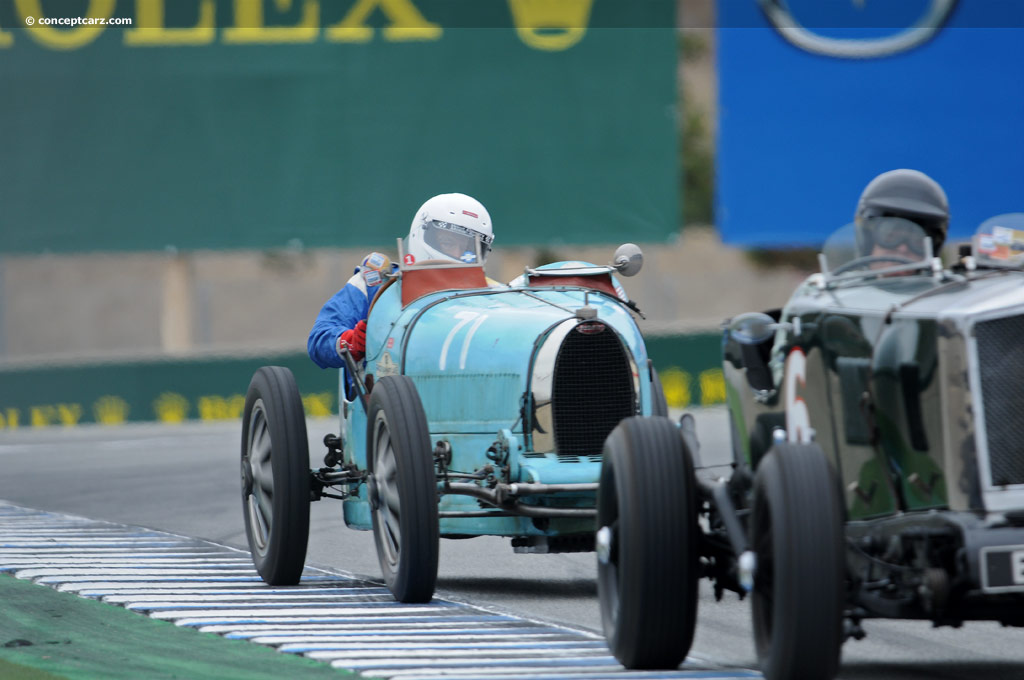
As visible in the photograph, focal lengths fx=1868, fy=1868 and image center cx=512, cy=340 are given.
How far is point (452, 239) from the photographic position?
993 centimetres

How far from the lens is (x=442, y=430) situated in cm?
896

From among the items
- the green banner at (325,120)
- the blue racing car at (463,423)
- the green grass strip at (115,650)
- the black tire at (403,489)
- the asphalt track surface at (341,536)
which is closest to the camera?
the green grass strip at (115,650)

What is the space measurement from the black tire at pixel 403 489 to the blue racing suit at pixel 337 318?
1167 mm

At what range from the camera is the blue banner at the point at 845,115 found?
87.5 feet

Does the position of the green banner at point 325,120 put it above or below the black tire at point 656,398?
above

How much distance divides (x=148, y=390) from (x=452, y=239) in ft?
47.2

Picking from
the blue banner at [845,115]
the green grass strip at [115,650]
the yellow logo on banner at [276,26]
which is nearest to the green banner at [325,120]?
the yellow logo on banner at [276,26]

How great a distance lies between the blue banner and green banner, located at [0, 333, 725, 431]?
331cm

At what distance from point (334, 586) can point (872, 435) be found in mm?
3678

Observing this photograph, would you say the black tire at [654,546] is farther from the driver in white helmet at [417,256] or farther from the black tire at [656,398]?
the driver in white helmet at [417,256]

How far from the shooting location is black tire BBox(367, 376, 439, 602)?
7.93 meters

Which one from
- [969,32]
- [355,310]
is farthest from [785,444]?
[969,32]

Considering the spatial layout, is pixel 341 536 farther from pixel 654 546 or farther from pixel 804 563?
pixel 804 563

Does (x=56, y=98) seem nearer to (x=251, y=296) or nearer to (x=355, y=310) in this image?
(x=355, y=310)
